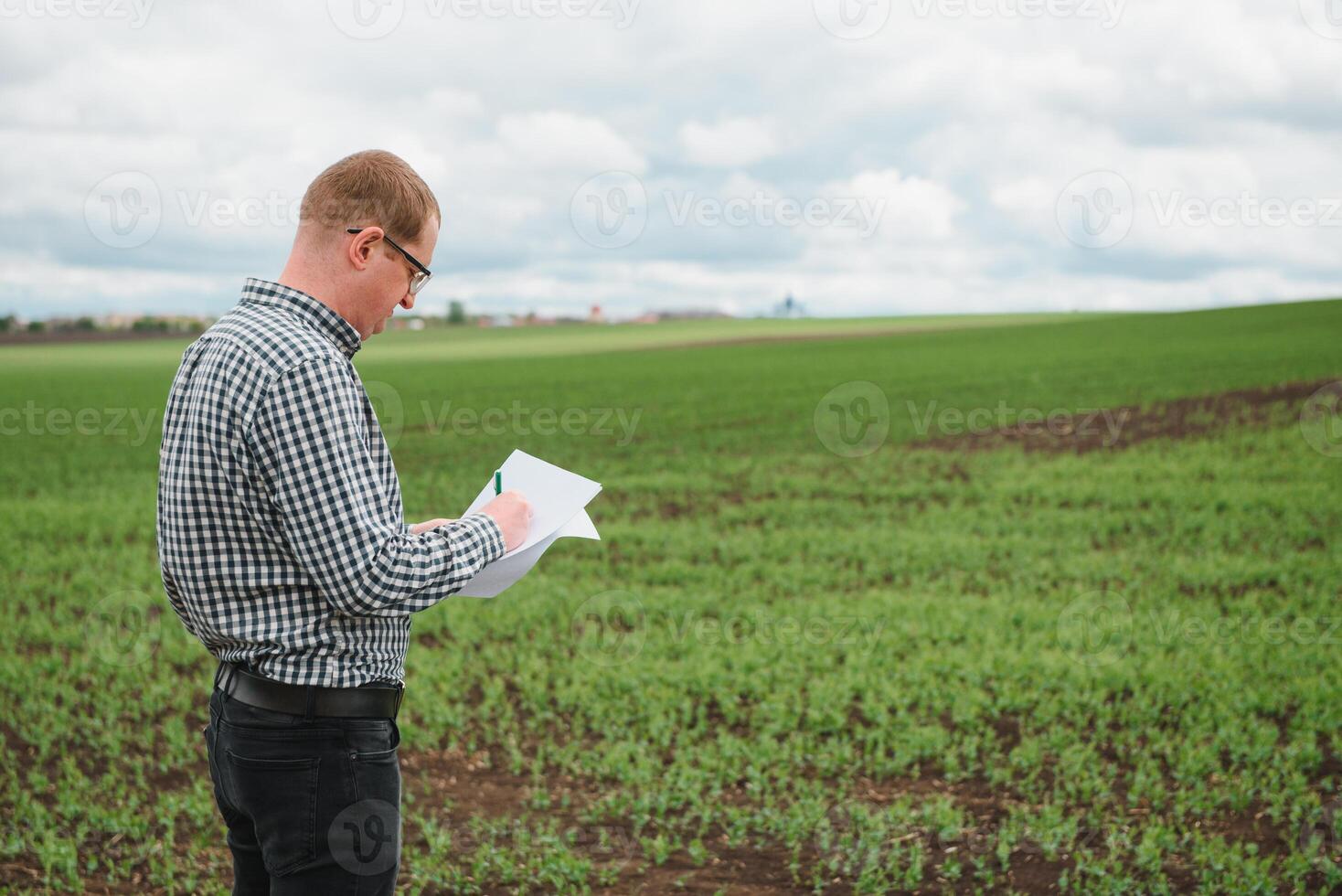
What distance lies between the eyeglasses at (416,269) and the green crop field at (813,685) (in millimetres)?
3507

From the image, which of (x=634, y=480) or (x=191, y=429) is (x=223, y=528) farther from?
(x=634, y=480)

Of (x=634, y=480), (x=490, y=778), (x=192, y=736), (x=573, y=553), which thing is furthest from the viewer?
(x=634, y=480)

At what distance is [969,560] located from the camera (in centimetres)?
1195

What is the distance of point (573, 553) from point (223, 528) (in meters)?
10.4

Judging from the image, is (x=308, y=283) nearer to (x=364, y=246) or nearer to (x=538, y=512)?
(x=364, y=246)

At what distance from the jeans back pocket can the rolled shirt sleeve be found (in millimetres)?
462

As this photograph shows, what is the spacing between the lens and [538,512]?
284 cm

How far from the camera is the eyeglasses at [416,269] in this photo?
2.48 metres

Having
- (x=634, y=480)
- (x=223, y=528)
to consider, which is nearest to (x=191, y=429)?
(x=223, y=528)

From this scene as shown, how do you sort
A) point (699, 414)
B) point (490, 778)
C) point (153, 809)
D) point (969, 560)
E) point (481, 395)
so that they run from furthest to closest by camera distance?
point (481, 395), point (699, 414), point (969, 560), point (490, 778), point (153, 809)

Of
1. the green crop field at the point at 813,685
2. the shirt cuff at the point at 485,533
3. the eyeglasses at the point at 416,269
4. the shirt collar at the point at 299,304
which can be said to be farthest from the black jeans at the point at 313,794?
the green crop field at the point at 813,685

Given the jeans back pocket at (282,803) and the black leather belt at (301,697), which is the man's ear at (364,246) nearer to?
the black leather belt at (301,697)

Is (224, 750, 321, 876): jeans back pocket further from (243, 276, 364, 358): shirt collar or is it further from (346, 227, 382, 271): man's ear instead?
(346, 227, 382, 271): man's ear

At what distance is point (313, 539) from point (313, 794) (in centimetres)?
67
